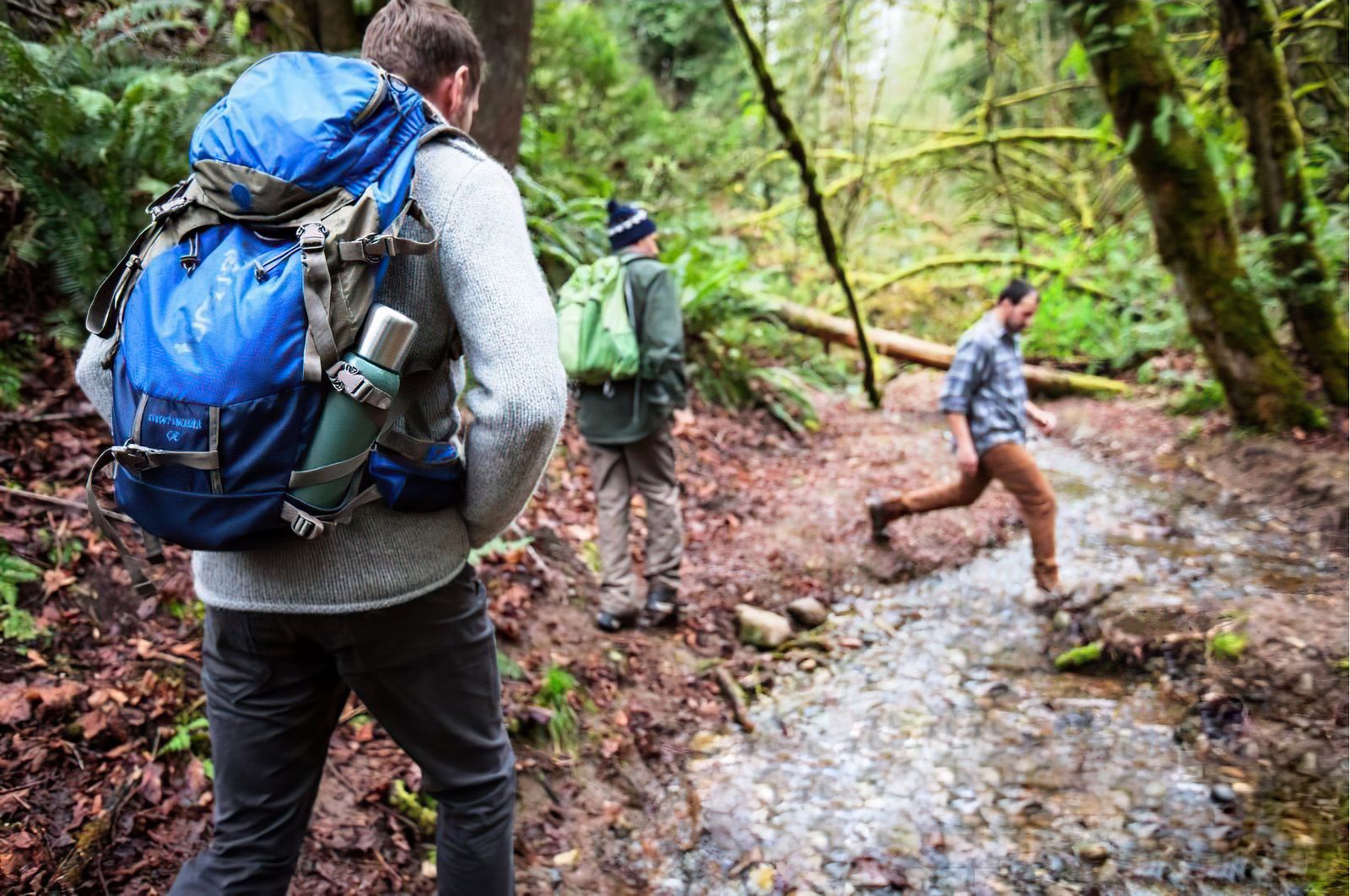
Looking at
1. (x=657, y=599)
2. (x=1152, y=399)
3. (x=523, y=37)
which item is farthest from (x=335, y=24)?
(x=1152, y=399)

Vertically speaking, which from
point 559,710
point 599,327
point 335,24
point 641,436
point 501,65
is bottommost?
point 559,710

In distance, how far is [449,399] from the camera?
1.87 meters

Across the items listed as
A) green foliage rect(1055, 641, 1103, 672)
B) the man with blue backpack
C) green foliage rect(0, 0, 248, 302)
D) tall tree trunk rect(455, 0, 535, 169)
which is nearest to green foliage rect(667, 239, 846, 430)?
tall tree trunk rect(455, 0, 535, 169)

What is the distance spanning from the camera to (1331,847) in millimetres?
2904

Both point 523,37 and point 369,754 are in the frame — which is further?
point 523,37

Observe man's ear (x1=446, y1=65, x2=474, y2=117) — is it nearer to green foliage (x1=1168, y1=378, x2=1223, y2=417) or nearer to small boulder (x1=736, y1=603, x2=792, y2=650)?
small boulder (x1=736, y1=603, x2=792, y2=650)

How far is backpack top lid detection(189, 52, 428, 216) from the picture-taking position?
4.97ft

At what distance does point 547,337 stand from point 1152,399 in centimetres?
966

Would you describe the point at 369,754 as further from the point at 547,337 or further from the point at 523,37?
the point at 523,37

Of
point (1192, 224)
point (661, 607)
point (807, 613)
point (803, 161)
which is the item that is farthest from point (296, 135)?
point (1192, 224)

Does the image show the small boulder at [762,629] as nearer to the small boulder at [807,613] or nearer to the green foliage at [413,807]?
the small boulder at [807,613]

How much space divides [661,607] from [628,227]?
2.30 m

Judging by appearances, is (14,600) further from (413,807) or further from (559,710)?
(559,710)

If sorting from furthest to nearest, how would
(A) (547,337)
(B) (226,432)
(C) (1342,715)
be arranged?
(C) (1342,715), (A) (547,337), (B) (226,432)
